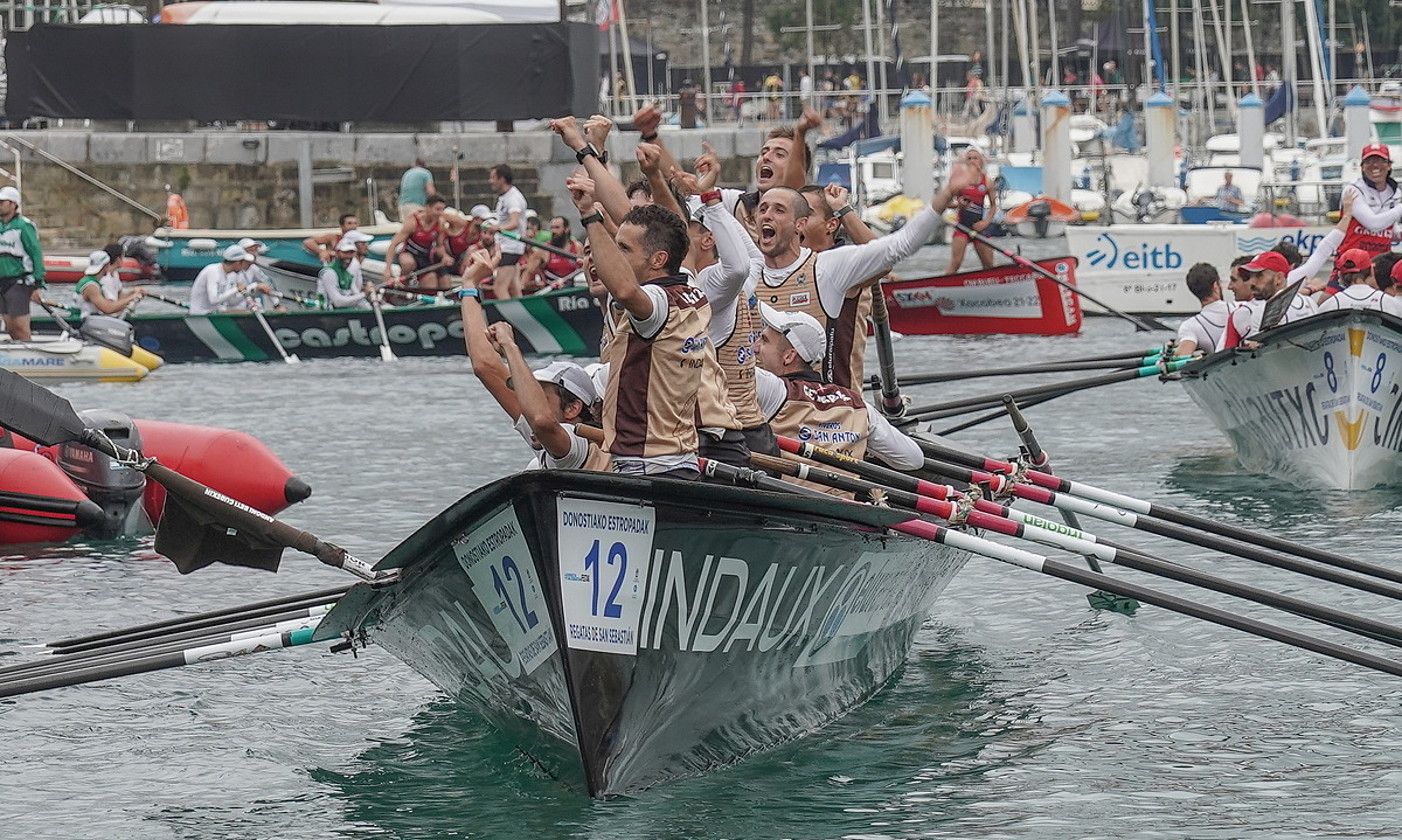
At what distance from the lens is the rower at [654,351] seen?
7297 millimetres

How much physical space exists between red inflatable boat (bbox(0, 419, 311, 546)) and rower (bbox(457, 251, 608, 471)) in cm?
607

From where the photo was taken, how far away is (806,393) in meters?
9.44

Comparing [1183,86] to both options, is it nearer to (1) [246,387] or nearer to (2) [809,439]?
(1) [246,387]

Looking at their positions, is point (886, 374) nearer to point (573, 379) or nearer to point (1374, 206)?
point (573, 379)

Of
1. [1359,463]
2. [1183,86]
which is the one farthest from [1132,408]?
[1183,86]

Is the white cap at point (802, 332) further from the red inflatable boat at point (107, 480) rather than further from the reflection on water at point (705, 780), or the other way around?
the red inflatable boat at point (107, 480)

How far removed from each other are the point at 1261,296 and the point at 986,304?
10.7m

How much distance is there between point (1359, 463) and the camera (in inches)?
553

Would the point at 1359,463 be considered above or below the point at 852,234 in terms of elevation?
below

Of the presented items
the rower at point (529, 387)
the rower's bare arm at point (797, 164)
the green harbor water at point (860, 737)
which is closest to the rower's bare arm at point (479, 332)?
the rower at point (529, 387)

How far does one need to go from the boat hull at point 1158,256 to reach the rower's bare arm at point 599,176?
1939cm

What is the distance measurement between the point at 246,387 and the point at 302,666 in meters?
12.0

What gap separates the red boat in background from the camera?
81.6 feet

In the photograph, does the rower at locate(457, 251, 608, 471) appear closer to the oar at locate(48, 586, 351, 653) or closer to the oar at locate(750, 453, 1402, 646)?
the oar at locate(750, 453, 1402, 646)
